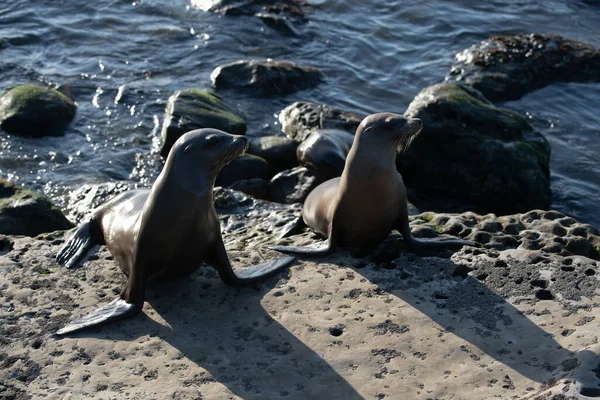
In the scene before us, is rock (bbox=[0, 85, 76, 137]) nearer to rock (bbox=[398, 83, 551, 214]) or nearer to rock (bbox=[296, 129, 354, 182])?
rock (bbox=[296, 129, 354, 182])

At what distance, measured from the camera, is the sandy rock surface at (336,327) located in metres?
5.02

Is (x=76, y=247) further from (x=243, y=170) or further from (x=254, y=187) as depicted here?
(x=243, y=170)

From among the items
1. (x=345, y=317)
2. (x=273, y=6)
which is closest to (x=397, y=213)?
(x=345, y=317)

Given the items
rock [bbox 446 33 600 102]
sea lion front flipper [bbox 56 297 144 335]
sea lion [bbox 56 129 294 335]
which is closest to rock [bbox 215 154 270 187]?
sea lion [bbox 56 129 294 335]

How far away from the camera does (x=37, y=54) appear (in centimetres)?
1557

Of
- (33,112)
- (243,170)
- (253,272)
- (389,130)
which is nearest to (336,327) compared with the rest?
(253,272)

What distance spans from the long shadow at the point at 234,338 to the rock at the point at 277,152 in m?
5.20

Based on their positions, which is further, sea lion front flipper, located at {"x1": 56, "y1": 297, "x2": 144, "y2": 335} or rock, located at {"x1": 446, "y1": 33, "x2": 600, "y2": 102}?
rock, located at {"x1": 446, "y1": 33, "x2": 600, "y2": 102}

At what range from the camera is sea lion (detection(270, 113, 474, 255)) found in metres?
7.03

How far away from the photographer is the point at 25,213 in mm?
8438

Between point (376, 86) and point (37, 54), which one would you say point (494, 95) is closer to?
point (376, 86)

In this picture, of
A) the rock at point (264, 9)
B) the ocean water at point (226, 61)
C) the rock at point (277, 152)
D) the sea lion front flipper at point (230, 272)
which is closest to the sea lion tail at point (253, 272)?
the sea lion front flipper at point (230, 272)

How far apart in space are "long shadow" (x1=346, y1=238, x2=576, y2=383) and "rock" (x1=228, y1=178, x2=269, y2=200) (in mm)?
4194

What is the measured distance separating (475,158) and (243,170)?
316cm
